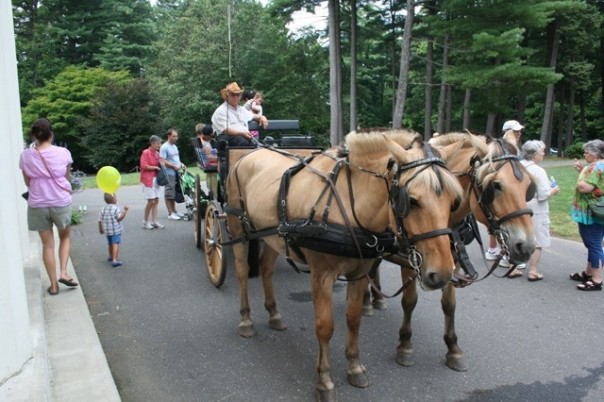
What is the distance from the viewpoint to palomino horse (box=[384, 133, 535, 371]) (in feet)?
11.1

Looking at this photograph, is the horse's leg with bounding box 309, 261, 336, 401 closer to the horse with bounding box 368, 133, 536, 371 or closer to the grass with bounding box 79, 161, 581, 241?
the horse with bounding box 368, 133, 536, 371

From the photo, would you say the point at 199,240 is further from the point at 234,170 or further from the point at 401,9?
the point at 401,9

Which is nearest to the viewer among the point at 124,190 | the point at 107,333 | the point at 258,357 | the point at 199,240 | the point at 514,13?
the point at 258,357

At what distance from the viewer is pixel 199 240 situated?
719 centimetres

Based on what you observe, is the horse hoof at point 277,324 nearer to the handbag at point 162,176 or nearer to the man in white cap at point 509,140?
the man in white cap at point 509,140

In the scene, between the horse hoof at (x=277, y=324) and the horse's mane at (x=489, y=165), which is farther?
the horse hoof at (x=277, y=324)

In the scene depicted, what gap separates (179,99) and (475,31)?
18.4m

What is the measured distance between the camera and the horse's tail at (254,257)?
497 cm

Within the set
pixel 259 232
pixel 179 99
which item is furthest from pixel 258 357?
pixel 179 99

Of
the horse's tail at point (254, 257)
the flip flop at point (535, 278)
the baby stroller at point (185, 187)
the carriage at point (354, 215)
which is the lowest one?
the flip flop at point (535, 278)

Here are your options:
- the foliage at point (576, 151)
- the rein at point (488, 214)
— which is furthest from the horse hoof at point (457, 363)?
the foliage at point (576, 151)

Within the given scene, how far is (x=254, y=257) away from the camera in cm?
507

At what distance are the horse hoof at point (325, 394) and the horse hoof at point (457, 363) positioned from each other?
108 centimetres

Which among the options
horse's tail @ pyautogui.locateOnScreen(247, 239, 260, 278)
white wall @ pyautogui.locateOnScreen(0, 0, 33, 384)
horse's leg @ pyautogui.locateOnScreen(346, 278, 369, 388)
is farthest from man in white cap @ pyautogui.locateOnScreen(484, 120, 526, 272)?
white wall @ pyautogui.locateOnScreen(0, 0, 33, 384)
